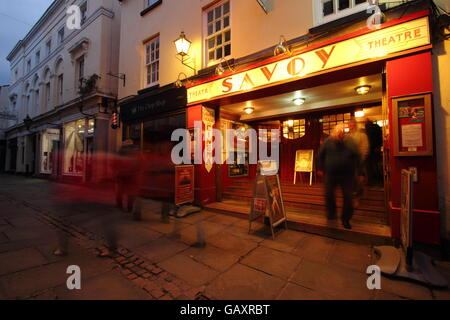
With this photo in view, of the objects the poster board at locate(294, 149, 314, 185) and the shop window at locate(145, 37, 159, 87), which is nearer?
the poster board at locate(294, 149, 314, 185)

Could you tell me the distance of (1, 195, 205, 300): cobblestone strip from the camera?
2186 millimetres

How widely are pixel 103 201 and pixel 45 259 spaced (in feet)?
10.1

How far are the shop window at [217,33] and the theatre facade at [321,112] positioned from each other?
32.4 inches

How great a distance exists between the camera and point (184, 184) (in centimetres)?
545

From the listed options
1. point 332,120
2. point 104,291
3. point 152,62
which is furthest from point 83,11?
point 104,291

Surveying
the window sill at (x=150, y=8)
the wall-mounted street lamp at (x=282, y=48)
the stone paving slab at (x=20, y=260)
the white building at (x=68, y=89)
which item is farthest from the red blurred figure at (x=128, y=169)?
the window sill at (x=150, y=8)

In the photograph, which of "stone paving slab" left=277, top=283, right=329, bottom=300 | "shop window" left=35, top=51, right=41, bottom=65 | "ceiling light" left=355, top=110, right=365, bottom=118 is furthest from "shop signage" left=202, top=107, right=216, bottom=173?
"shop window" left=35, top=51, right=41, bottom=65

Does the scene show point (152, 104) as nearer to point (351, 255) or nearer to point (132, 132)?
point (132, 132)

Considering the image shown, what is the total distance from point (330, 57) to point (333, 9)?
1.59m

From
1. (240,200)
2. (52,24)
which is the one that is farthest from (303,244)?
(52,24)

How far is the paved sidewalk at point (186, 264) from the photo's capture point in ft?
7.18

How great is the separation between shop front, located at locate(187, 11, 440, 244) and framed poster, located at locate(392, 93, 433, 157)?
12mm

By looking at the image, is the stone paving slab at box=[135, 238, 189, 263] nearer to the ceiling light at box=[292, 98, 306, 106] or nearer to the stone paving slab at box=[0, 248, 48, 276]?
the stone paving slab at box=[0, 248, 48, 276]

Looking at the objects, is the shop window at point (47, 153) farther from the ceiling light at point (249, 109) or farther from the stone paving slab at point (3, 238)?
the ceiling light at point (249, 109)
